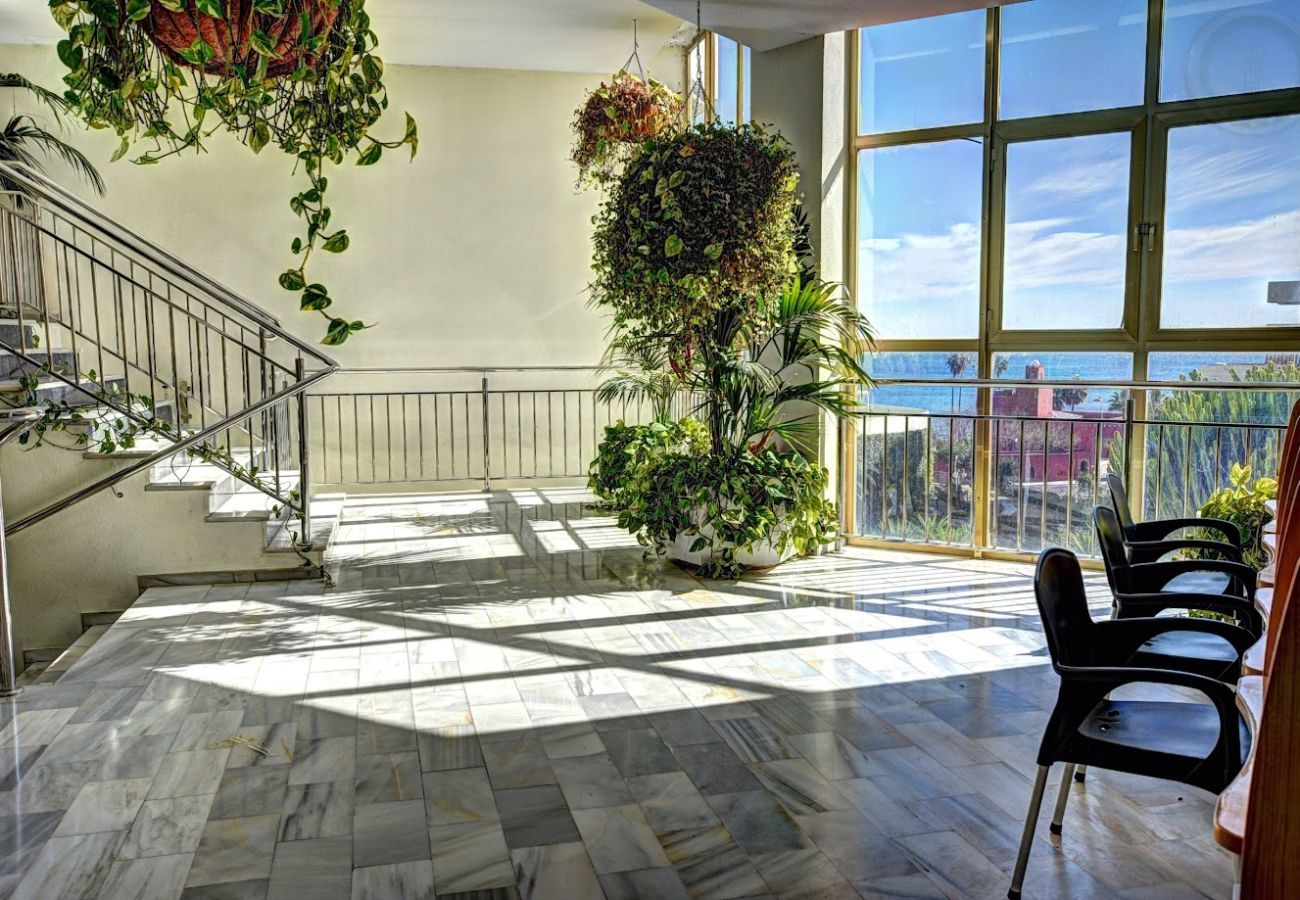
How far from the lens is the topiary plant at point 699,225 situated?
16.4 ft

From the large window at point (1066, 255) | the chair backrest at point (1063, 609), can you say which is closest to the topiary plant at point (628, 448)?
the large window at point (1066, 255)

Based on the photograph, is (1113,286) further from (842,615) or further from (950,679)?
(950,679)

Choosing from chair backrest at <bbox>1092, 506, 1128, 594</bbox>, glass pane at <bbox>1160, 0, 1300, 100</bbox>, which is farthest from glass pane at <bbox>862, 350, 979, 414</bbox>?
chair backrest at <bbox>1092, 506, 1128, 594</bbox>

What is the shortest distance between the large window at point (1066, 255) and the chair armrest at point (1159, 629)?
116 inches

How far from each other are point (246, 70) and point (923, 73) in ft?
17.1

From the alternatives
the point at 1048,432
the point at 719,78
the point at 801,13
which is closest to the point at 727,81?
the point at 719,78

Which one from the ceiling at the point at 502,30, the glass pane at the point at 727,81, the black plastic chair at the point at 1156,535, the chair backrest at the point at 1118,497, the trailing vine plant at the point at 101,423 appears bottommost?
the black plastic chair at the point at 1156,535

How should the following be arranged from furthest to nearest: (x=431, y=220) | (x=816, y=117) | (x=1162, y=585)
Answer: (x=431, y=220) → (x=816, y=117) → (x=1162, y=585)

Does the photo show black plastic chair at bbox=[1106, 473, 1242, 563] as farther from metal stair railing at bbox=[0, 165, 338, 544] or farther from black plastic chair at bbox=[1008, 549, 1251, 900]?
metal stair railing at bbox=[0, 165, 338, 544]

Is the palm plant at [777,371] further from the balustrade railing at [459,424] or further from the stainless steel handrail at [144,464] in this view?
the balustrade railing at [459,424]

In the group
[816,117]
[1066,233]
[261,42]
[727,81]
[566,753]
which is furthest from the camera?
[727,81]

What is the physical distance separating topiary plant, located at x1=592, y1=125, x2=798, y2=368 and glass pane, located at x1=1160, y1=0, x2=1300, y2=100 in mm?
2023

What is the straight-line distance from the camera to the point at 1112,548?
10.3 feet

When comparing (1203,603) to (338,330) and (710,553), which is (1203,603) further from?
(710,553)
